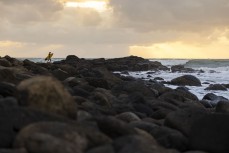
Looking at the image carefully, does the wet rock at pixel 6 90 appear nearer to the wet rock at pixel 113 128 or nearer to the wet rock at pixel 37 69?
the wet rock at pixel 113 128

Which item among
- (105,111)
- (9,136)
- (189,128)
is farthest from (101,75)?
(9,136)

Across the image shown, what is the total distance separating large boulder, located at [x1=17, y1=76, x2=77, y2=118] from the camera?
15.0 feet

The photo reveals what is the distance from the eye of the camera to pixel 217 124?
16.2 ft

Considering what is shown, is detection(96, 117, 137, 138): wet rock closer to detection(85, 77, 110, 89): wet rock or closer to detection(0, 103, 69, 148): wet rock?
detection(0, 103, 69, 148): wet rock

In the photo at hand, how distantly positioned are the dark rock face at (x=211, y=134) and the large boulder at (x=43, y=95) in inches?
62.7

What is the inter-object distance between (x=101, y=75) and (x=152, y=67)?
22.2m

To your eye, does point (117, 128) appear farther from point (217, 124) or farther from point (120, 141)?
point (217, 124)

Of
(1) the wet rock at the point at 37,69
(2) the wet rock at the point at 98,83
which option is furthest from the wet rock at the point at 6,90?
(1) the wet rock at the point at 37,69

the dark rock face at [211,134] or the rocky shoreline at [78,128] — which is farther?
the dark rock face at [211,134]

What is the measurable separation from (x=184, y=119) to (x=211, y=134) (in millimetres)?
717

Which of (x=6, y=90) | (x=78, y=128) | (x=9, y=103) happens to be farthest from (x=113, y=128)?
(x=6, y=90)

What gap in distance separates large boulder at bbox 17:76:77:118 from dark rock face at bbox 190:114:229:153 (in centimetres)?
159

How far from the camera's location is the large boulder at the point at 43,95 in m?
4.56

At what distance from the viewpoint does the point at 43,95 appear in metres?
4.57
